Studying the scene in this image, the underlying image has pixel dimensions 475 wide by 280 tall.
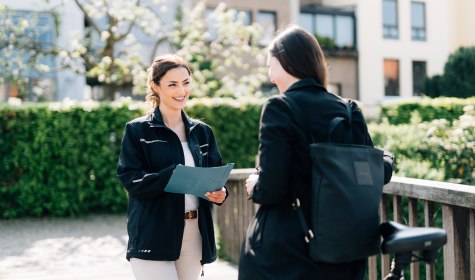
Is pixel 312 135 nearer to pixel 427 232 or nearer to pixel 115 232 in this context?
pixel 427 232

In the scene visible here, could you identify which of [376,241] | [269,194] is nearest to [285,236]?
[269,194]

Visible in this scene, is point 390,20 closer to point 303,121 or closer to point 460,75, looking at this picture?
point 460,75

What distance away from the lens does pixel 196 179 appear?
3523 millimetres

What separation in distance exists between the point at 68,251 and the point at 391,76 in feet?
90.3

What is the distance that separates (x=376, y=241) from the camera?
8.73 feet

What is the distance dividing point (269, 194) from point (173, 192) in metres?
1.09

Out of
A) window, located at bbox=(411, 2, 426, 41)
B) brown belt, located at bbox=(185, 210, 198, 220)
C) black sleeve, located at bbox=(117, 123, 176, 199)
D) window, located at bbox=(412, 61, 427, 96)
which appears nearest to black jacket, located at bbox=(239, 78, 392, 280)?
black sleeve, located at bbox=(117, 123, 176, 199)

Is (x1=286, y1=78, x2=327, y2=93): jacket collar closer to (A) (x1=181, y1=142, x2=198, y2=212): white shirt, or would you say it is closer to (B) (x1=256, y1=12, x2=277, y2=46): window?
(A) (x1=181, y1=142, x2=198, y2=212): white shirt

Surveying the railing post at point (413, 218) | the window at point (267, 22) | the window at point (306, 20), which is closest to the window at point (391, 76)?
the window at point (306, 20)

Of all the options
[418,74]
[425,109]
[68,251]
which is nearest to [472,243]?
[68,251]

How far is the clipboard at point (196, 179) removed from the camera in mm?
3461

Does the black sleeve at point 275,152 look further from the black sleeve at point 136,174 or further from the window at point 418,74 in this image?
the window at point 418,74

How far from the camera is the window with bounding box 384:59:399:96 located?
3369 cm

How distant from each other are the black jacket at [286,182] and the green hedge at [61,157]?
29.7 feet
